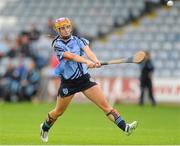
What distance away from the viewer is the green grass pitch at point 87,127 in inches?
569

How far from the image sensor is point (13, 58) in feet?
108

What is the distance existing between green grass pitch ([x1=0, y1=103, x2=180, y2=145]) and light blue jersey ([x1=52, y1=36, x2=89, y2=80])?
131 cm

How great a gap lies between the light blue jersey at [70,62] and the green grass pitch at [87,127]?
131 centimetres

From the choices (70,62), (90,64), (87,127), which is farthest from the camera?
(87,127)

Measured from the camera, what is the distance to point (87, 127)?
18.5 meters

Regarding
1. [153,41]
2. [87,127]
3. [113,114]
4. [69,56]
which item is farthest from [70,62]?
[153,41]

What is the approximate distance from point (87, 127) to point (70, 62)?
4739 millimetres

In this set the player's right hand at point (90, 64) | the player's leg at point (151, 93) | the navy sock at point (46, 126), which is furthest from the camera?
the player's leg at point (151, 93)

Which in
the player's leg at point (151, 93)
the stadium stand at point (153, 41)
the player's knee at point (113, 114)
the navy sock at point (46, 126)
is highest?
the player's knee at point (113, 114)

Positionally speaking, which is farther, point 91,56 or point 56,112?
point 56,112

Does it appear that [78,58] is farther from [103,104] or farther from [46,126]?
[46,126]

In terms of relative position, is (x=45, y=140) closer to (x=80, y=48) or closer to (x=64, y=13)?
(x=80, y=48)

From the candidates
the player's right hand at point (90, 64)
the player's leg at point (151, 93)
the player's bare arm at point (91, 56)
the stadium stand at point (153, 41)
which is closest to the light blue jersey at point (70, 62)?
the player's bare arm at point (91, 56)

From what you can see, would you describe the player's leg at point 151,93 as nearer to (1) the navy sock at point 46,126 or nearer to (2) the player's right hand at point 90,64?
(1) the navy sock at point 46,126
